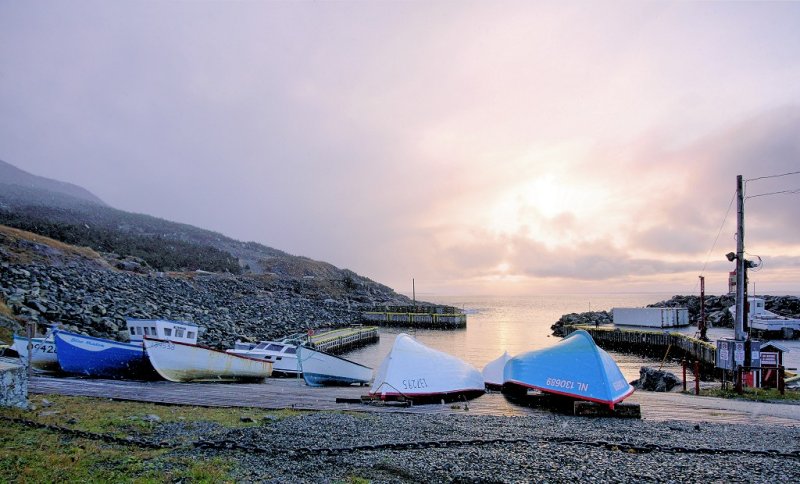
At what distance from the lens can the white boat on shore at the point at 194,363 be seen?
20.7m

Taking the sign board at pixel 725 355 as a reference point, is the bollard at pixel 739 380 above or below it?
below

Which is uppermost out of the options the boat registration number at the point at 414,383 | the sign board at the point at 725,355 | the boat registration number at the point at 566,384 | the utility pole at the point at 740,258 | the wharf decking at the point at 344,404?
the utility pole at the point at 740,258

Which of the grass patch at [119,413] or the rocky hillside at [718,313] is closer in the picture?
the grass patch at [119,413]

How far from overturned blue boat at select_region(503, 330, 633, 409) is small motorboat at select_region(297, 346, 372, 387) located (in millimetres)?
9671

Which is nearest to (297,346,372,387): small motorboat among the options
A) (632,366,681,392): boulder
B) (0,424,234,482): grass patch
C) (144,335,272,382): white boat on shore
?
(144,335,272,382): white boat on shore

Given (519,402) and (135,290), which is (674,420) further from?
(135,290)

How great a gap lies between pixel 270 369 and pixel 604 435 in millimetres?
19357

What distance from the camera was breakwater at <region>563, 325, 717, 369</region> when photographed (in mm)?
43213

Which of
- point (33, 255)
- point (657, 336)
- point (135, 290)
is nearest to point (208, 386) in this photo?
point (135, 290)

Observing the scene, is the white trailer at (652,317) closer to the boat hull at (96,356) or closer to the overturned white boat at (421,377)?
the overturned white boat at (421,377)

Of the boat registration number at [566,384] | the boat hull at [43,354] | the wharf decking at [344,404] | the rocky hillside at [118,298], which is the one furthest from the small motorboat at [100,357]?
the boat registration number at [566,384]

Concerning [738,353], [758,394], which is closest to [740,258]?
[738,353]

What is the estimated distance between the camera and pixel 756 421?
48.2ft

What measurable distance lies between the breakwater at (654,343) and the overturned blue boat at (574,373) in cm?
2922
